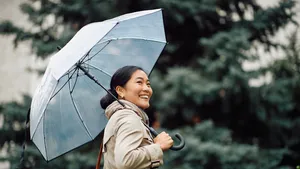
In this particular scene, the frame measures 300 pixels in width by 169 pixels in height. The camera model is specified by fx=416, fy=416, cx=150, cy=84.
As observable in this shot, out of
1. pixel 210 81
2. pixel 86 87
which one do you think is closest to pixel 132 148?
pixel 86 87

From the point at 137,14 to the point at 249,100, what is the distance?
3.88 meters

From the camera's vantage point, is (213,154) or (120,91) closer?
(120,91)

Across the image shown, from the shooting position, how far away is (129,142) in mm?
2059

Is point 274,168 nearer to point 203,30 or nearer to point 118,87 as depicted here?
point 203,30

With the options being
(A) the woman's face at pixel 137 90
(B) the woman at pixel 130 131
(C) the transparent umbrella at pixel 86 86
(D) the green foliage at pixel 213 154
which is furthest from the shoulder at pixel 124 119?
(D) the green foliage at pixel 213 154

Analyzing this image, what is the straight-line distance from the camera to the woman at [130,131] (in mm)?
2037

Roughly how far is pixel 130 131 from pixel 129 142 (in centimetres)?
6

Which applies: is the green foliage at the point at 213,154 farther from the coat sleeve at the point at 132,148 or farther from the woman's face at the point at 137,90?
the coat sleeve at the point at 132,148

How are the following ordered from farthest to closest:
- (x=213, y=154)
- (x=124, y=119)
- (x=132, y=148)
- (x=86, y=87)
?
(x=213, y=154)
(x=86, y=87)
(x=124, y=119)
(x=132, y=148)

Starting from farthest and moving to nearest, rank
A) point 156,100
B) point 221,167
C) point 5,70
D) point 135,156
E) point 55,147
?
point 5,70 → point 156,100 → point 221,167 → point 55,147 → point 135,156

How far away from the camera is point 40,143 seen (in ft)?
9.39

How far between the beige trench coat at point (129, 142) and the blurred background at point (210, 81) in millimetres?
3388

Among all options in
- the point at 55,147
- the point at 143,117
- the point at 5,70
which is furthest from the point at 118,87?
the point at 5,70

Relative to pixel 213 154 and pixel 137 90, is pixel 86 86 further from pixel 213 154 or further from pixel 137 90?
pixel 213 154
